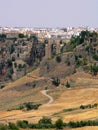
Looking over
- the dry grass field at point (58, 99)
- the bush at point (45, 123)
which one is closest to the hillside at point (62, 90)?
the dry grass field at point (58, 99)

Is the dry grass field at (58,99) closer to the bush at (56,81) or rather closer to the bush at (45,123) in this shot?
the bush at (56,81)

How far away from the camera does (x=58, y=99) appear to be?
103188 millimetres

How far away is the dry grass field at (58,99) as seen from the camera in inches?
3174

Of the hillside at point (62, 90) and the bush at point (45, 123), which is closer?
the bush at point (45, 123)

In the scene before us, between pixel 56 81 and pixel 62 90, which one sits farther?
pixel 56 81

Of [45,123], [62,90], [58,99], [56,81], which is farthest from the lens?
[56,81]

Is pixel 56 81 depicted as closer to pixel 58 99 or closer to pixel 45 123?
pixel 58 99

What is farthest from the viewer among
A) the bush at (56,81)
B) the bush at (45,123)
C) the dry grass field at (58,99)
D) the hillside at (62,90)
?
the bush at (56,81)

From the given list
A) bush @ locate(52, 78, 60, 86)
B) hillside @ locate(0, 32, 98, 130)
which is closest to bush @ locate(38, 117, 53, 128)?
hillside @ locate(0, 32, 98, 130)

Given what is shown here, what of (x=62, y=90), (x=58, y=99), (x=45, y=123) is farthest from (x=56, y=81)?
(x=45, y=123)

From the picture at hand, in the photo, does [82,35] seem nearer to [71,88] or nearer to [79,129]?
[71,88]

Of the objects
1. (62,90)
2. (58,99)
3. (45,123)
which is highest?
(45,123)

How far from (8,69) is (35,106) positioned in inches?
2781

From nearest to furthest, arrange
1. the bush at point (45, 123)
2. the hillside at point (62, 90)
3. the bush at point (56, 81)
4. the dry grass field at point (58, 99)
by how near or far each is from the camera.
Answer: the bush at point (45, 123)
the dry grass field at point (58, 99)
the hillside at point (62, 90)
the bush at point (56, 81)
